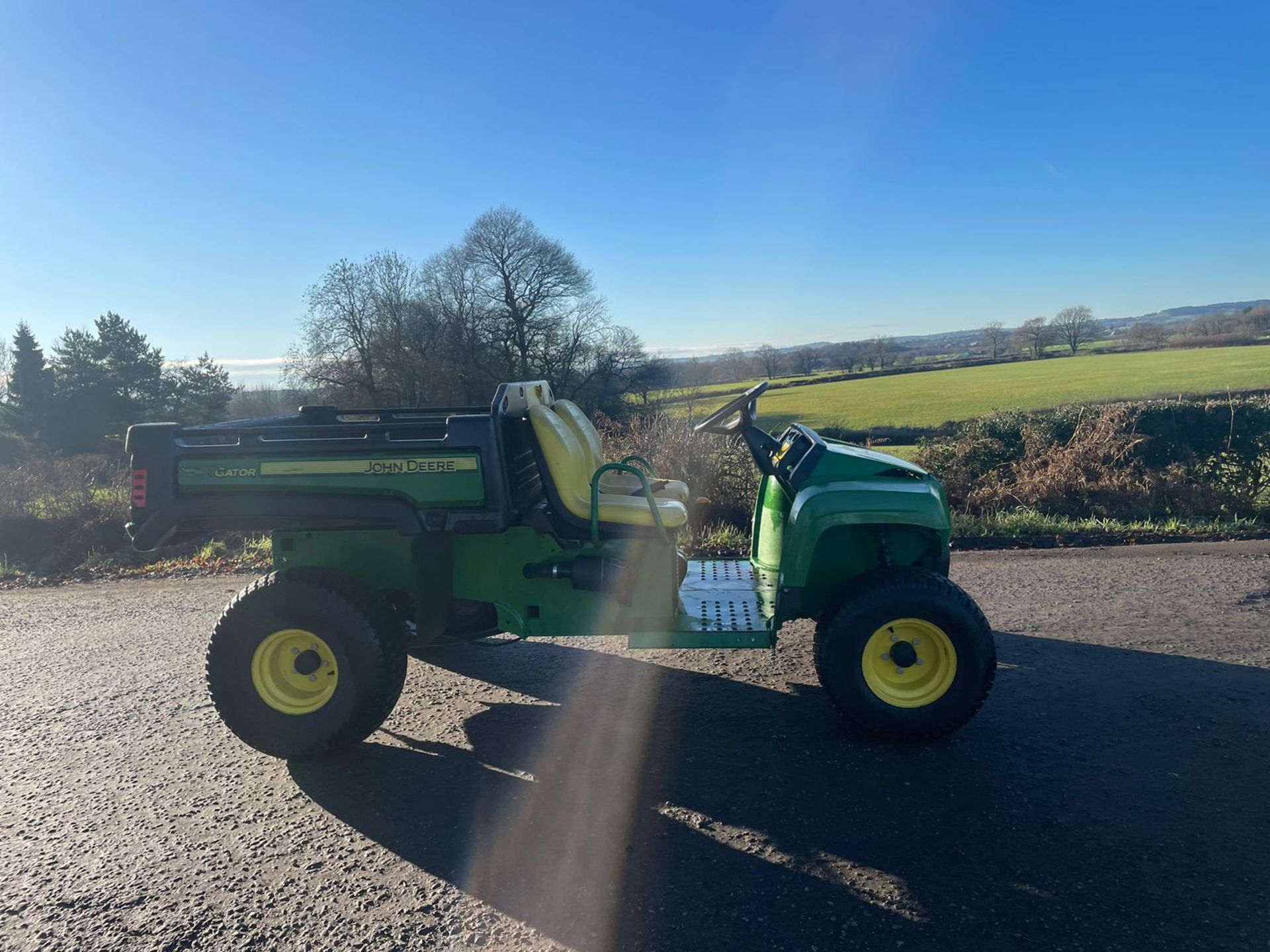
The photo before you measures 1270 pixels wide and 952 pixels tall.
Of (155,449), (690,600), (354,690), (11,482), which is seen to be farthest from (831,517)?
(11,482)

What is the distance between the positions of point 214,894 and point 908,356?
51.4m

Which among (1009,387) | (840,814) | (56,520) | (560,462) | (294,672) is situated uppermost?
(560,462)

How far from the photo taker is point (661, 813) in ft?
10.8

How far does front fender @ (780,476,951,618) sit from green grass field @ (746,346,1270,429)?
1635cm

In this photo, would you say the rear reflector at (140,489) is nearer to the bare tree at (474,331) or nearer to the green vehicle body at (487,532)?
the green vehicle body at (487,532)

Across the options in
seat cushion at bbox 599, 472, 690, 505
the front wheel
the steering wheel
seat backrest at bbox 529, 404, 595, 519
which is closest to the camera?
the front wheel

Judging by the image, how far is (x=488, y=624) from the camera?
426cm

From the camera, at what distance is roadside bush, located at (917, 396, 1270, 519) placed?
914 cm

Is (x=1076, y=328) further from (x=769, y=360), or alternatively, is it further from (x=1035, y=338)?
(x=769, y=360)

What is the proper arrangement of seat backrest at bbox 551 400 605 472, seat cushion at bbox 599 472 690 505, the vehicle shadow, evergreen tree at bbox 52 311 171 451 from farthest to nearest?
evergreen tree at bbox 52 311 171 451 < seat cushion at bbox 599 472 690 505 < seat backrest at bbox 551 400 605 472 < the vehicle shadow

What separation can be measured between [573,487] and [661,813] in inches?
64.8

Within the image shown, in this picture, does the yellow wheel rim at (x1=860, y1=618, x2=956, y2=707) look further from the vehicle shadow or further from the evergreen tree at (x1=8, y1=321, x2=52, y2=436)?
the evergreen tree at (x1=8, y1=321, x2=52, y2=436)

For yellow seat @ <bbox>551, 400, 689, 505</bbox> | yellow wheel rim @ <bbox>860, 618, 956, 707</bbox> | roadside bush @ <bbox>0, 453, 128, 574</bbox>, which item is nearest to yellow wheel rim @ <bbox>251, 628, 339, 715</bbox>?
yellow seat @ <bbox>551, 400, 689, 505</bbox>

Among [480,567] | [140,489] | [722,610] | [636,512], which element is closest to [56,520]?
[140,489]
